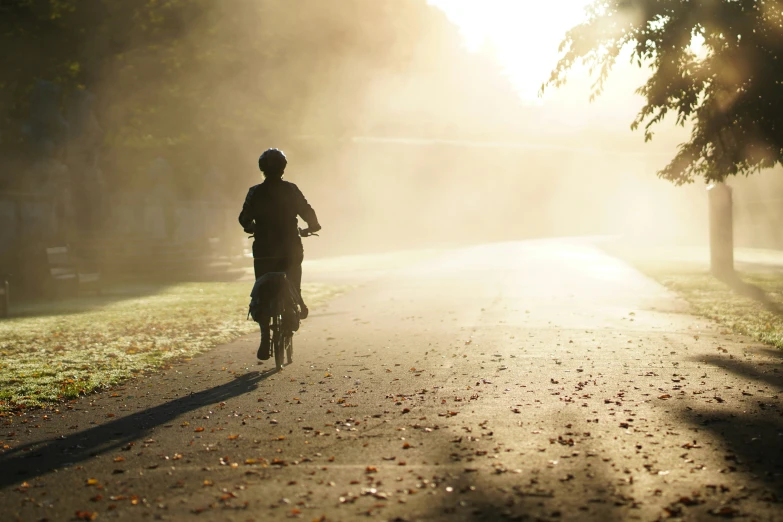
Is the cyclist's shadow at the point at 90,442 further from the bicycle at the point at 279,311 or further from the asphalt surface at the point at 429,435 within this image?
the bicycle at the point at 279,311

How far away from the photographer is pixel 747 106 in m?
14.0

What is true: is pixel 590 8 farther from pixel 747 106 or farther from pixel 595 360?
pixel 595 360

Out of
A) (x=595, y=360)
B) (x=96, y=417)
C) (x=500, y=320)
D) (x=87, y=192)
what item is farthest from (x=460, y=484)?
(x=87, y=192)

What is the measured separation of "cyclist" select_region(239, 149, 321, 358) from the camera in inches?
375

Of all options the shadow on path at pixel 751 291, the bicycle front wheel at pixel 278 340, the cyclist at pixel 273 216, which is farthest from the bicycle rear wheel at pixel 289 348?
the shadow on path at pixel 751 291

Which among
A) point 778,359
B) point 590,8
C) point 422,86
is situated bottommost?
point 778,359

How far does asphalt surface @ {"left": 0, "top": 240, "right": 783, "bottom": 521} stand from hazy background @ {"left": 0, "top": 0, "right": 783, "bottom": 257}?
8.95 metres

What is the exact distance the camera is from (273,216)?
31.3 ft

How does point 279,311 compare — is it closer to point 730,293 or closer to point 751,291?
point 730,293

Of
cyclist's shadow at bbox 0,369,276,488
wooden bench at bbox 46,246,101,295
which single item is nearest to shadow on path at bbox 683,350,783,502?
cyclist's shadow at bbox 0,369,276,488

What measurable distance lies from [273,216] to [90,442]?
3.44 m

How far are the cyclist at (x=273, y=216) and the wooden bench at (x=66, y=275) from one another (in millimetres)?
13325

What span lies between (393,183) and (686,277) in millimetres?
51524

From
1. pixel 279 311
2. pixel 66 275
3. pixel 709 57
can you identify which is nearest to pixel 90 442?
pixel 279 311
